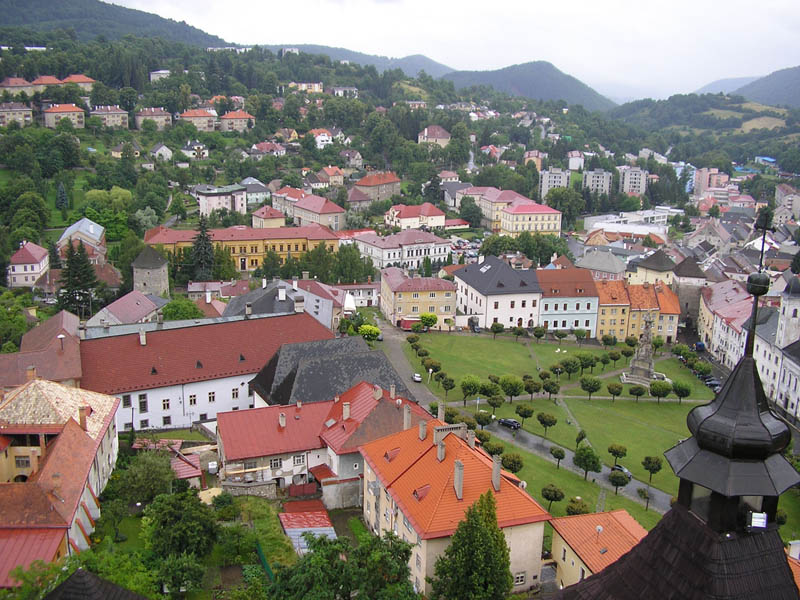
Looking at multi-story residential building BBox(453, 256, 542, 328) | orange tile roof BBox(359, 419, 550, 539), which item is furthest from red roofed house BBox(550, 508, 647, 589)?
multi-story residential building BBox(453, 256, 542, 328)

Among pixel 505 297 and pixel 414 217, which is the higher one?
pixel 414 217

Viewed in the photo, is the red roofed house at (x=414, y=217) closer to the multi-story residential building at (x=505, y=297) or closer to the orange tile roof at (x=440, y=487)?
the multi-story residential building at (x=505, y=297)

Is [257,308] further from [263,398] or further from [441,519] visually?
[441,519]

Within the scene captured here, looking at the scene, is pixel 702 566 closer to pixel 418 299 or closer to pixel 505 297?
pixel 418 299

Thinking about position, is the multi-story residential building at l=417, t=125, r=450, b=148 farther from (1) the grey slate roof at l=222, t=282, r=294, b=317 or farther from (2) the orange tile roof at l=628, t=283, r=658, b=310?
(1) the grey slate roof at l=222, t=282, r=294, b=317

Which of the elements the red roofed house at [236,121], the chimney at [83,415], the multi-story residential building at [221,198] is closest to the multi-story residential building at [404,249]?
the multi-story residential building at [221,198]

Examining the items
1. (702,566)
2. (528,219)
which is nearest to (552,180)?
(528,219)
